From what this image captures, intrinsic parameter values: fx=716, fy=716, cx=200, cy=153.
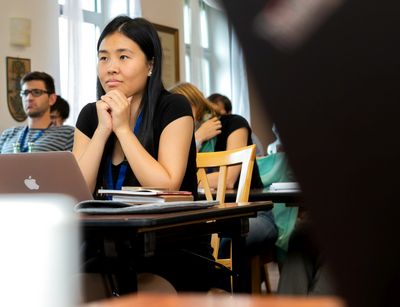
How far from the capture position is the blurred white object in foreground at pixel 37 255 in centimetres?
56

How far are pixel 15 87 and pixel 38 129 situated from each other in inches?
40.1

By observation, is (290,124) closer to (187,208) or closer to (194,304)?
(194,304)

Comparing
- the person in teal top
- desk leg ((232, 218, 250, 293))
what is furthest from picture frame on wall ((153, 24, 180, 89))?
desk leg ((232, 218, 250, 293))

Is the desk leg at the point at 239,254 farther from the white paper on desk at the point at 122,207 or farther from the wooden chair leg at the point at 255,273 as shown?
the wooden chair leg at the point at 255,273

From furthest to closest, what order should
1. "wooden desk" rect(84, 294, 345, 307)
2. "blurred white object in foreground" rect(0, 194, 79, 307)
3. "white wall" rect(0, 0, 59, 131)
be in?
"white wall" rect(0, 0, 59, 131) → "blurred white object in foreground" rect(0, 194, 79, 307) → "wooden desk" rect(84, 294, 345, 307)

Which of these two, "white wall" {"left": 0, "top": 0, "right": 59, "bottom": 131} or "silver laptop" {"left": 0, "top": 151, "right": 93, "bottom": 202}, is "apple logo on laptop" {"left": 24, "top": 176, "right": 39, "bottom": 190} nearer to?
"silver laptop" {"left": 0, "top": 151, "right": 93, "bottom": 202}

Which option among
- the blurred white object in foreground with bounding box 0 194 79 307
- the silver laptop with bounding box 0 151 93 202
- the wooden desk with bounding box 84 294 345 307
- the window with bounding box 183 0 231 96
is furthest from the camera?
the window with bounding box 183 0 231 96

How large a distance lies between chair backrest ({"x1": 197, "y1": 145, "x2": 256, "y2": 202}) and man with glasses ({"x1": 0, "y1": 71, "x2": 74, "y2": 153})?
1.49 m

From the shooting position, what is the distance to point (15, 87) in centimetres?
538

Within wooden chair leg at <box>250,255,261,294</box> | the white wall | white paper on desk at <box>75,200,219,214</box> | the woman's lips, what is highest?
the white wall

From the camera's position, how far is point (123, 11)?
6.88 metres

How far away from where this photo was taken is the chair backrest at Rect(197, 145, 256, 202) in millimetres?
2490

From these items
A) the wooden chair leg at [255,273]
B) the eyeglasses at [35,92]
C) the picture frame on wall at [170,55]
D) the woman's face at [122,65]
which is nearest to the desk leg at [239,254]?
the woman's face at [122,65]

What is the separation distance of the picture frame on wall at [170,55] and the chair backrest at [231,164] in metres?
4.79
